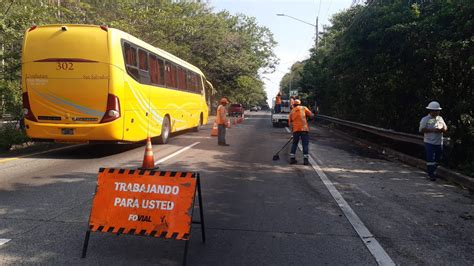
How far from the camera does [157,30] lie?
26.7m

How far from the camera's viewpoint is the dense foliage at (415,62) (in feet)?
34.8

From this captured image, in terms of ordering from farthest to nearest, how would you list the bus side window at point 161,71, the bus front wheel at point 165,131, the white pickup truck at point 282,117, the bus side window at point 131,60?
the white pickup truck at point 282,117
the bus front wheel at point 165,131
the bus side window at point 161,71
the bus side window at point 131,60

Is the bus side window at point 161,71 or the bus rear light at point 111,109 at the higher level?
the bus side window at point 161,71

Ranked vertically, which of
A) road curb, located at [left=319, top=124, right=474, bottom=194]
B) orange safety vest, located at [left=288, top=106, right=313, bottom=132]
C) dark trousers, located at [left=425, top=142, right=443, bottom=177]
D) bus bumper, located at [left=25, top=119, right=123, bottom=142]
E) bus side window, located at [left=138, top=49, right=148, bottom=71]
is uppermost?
bus side window, located at [left=138, top=49, right=148, bottom=71]

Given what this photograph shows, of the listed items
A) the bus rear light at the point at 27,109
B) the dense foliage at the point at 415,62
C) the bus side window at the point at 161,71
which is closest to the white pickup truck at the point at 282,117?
the dense foliage at the point at 415,62

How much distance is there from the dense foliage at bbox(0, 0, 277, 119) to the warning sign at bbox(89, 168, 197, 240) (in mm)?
10083

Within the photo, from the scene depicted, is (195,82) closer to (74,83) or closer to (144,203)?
(74,83)

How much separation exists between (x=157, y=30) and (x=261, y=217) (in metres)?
22.6

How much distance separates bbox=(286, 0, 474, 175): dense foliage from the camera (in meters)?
10.6

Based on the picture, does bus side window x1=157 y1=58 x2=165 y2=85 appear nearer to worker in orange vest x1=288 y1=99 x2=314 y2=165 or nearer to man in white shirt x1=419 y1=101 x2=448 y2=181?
worker in orange vest x1=288 y1=99 x2=314 y2=165

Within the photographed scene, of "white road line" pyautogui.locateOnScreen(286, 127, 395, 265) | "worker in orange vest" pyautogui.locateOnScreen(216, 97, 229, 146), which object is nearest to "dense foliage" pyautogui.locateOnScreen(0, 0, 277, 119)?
"worker in orange vest" pyautogui.locateOnScreen(216, 97, 229, 146)

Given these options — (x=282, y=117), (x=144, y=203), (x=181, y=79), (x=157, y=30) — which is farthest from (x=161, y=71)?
(x=282, y=117)

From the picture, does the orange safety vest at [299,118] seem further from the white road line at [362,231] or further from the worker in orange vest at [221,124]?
the worker in orange vest at [221,124]

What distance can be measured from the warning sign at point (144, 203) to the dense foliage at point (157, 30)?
397 inches
